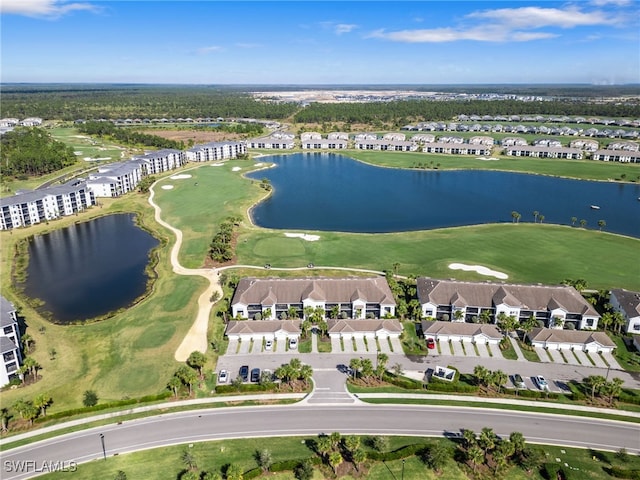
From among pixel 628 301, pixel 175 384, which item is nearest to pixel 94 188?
pixel 175 384

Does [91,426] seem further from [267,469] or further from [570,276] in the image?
[570,276]

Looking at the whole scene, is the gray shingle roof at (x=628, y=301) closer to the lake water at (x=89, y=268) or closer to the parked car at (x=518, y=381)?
the parked car at (x=518, y=381)

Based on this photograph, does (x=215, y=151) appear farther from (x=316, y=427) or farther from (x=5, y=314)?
(x=316, y=427)

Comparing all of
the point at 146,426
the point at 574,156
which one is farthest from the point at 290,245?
the point at 574,156

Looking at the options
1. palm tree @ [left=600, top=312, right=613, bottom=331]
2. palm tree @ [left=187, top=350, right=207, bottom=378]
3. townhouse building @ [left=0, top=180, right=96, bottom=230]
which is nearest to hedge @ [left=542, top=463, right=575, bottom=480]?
palm tree @ [left=600, top=312, right=613, bottom=331]

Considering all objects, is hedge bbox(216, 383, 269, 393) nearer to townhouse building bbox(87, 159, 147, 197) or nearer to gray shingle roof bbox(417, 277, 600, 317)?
gray shingle roof bbox(417, 277, 600, 317)

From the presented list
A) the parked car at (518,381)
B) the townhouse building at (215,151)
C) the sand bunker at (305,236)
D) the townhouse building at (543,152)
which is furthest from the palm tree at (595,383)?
the townhouse building at (543,152)
